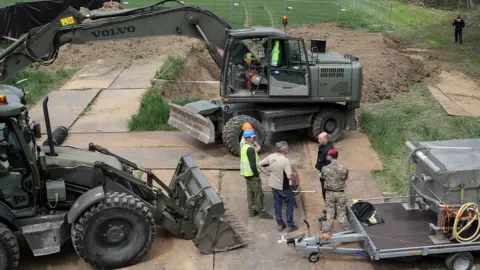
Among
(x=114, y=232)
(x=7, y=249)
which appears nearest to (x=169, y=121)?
(x=114, y=232)

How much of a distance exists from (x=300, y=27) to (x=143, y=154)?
18.9 m

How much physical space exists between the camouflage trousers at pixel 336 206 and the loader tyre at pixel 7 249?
4174 millimetres

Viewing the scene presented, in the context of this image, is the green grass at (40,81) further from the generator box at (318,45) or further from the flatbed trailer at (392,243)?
the flatbed trailer at (392,243)

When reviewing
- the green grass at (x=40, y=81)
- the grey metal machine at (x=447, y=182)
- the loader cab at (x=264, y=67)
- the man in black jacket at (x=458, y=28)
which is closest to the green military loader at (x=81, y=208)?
the grey metal machine at (x=447, y=182)

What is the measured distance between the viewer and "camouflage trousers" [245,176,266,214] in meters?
9.11

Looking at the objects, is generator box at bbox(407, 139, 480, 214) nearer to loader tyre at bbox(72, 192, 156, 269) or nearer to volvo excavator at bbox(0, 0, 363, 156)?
loader tyre at bbox(72, 192, 156, 269)

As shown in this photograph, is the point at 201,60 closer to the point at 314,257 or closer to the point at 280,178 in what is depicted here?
the point at 280,178

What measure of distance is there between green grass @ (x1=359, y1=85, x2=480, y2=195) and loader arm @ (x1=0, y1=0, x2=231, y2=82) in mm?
4105

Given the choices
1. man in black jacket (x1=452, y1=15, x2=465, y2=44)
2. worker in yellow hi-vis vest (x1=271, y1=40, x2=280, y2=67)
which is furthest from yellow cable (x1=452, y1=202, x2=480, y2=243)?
man in black jacket (x1=452, y1=15, x2=465, y2=44)

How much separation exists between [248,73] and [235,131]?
1327 mm

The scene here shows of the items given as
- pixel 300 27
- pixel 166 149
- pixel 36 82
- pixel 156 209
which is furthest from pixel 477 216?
pixel 300 27

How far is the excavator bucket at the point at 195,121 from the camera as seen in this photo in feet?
40.0

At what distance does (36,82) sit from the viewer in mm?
18125

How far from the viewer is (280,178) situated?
28.1 ft
